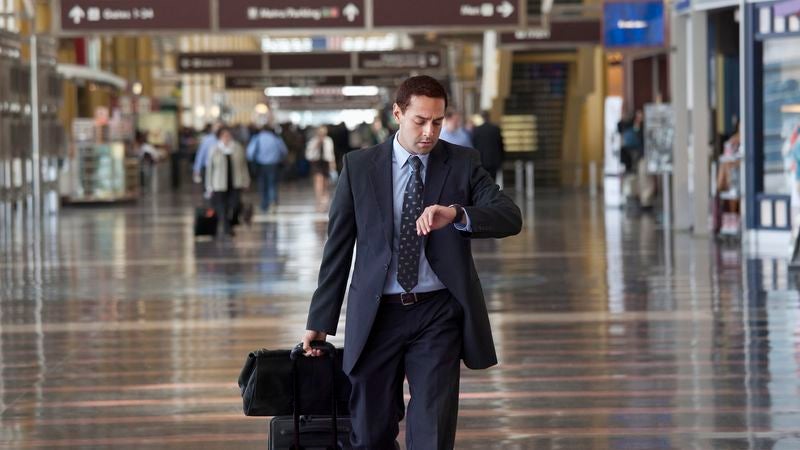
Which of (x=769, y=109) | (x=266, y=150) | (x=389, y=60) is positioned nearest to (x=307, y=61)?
(x=389, y=60)

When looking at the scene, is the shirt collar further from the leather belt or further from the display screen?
the display screen

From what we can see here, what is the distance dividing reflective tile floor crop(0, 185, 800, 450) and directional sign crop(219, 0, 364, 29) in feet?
14.1

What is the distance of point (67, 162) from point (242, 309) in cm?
2118

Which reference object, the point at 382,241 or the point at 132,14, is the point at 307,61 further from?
the point at 382,241

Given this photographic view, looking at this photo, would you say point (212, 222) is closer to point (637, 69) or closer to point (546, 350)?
point (546, 350)

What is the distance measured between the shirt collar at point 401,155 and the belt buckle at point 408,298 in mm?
426

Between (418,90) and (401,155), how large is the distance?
11.3 inches

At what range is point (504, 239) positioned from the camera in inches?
865

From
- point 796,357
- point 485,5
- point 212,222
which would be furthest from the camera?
point 485,5

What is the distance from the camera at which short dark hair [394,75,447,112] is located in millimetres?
5406

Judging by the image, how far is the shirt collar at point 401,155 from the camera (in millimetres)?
5574

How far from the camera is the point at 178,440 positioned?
770cm

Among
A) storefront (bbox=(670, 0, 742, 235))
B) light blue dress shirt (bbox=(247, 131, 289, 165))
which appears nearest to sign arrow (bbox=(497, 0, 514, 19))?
storefront (bbox=(670, 0, 742, 235))

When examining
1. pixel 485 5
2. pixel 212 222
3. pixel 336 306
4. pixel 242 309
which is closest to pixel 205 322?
pixel 242 309
